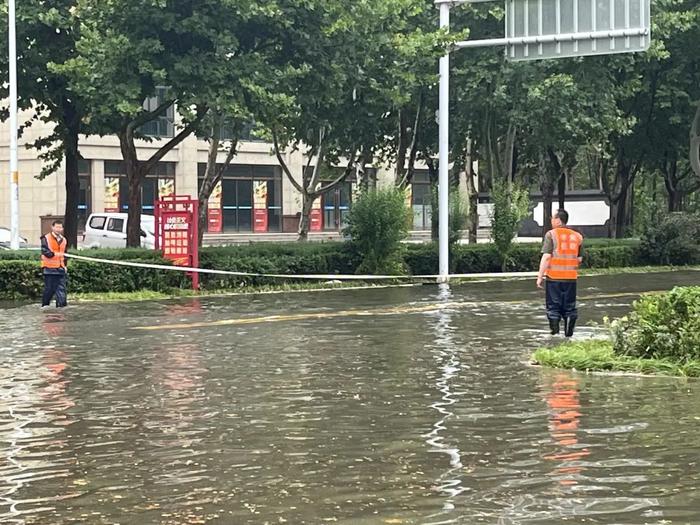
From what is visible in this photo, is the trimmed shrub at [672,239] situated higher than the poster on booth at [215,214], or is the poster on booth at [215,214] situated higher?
the poster on booth at [215,214]

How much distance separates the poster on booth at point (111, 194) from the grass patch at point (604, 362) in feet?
140

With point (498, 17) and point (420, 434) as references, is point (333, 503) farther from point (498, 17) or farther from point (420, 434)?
point (498, 17)

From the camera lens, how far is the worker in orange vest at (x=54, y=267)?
1988 centimetres

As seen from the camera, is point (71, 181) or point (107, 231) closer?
point (71, 181)

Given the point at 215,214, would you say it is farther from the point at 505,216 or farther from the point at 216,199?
the point at 505,216

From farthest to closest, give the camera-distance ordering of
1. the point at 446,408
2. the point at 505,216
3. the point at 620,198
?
1. the point at 620,198
2. the point at 505,216
3. the point at 446,408

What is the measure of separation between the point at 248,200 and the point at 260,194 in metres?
0.84

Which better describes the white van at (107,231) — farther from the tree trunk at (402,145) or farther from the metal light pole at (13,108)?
the metal light pole at (13,108)

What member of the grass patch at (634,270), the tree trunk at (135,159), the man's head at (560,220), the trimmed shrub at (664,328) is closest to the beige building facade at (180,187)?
the grass patch at (634,270)

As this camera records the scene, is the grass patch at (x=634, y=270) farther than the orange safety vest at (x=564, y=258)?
Yes

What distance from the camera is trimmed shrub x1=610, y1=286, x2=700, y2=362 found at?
10.9 meters

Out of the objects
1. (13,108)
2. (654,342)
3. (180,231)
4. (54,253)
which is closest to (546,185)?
(180,231)

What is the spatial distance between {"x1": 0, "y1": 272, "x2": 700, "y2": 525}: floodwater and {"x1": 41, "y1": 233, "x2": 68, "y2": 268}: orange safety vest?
4.49 meters

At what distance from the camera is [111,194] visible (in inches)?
2079
